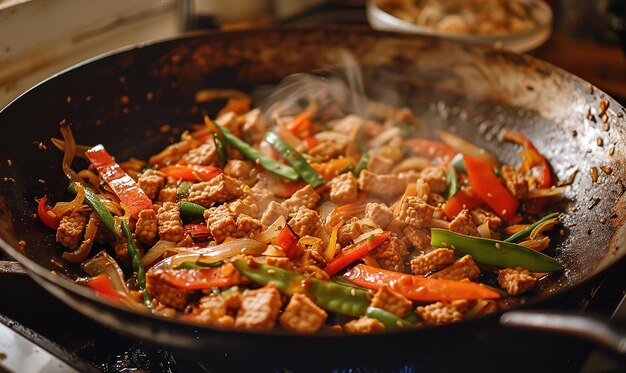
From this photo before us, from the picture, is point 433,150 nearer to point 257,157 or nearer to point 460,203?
point 460,203

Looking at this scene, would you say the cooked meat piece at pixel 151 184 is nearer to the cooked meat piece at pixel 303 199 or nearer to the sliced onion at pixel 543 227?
the cooked meat piece at pixel 303 199

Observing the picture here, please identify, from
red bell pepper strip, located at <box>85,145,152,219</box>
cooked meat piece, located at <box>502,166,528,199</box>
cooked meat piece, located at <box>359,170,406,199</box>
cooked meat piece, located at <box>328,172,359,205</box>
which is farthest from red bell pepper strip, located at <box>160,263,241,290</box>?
cooked meat piece, located at <box>502,166,528,199</box>

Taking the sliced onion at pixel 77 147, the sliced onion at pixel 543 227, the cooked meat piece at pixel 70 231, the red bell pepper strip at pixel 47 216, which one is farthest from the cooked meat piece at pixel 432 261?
the sliced onion at pixel 77 147

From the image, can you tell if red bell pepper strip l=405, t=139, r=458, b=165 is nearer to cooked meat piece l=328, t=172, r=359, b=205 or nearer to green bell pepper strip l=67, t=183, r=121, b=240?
cooked meat piece l=328, t=172, r=359, b=205

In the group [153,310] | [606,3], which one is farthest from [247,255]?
[606,3]

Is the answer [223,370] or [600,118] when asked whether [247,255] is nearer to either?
[223,370]

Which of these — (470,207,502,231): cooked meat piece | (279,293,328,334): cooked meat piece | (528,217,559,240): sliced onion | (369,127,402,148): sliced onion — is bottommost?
(528,217,559,240): sliced onion

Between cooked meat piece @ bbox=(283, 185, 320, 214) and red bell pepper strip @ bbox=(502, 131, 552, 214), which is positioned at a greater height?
cooked meat piece @ bbox=(283, 185, 320, 214)

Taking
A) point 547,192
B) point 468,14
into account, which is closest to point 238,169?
point 547,192
